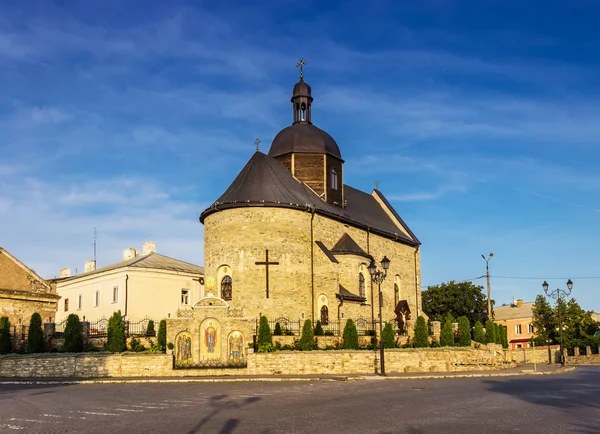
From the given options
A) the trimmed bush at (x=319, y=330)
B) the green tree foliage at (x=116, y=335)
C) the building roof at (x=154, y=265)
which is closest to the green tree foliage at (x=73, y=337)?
the green tree foliage at (x=116, y=335)

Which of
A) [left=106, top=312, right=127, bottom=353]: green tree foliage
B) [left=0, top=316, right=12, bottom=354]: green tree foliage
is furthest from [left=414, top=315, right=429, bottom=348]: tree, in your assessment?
[left=0, top=316, right=12, bottom=354]: green tree foliage

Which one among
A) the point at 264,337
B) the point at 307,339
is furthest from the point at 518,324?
the point at 264,337

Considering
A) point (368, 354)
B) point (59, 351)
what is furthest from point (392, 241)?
point (59, 351)

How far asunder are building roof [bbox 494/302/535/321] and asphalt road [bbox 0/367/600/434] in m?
55.5

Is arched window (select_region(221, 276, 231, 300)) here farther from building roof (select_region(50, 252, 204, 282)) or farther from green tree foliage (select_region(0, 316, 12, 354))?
building roof (select_region(50, 252, 204, 282))

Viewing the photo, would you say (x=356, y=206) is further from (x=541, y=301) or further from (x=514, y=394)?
(x=514, y=394)

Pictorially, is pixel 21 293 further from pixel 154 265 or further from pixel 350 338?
pixel 350 338

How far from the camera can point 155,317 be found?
4862 cm

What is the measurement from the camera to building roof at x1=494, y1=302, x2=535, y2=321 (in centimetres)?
7575

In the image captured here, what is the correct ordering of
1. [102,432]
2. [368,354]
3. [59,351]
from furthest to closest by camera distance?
[59,351]
[368,354]
[102,432]

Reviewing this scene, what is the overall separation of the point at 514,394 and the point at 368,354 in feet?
36.4

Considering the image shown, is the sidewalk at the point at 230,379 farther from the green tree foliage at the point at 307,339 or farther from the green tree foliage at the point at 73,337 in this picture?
the green tree foliage at the point at 307,339

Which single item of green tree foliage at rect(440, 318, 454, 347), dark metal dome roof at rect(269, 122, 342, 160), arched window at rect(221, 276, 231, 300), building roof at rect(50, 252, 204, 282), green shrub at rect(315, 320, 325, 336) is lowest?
green tree foliage at rect(440, 318, 454, 347)

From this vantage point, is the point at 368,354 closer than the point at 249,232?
Yes
